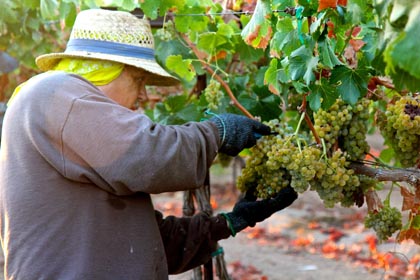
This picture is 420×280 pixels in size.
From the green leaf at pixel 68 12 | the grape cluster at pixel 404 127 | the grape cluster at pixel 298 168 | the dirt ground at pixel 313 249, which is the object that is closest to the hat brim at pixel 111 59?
the grape cluster at pixel 298 168

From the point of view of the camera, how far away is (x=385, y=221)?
9.78ft

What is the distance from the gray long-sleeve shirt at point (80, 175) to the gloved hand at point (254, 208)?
22.1 inches

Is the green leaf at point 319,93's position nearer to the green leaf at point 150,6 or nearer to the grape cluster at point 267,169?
the grape cluster at point 267,169

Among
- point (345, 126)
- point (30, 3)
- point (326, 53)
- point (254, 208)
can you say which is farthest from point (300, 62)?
point (30, 3)

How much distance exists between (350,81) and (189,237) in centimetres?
107

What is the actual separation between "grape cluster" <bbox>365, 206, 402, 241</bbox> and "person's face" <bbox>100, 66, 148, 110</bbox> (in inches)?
48.6

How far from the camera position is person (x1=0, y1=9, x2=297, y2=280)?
7.16 feet

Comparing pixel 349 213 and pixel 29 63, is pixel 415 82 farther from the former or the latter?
pixel 349 213

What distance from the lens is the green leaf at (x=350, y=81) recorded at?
2.30 metres

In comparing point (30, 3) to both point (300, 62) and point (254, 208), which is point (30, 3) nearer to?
point (254, 208)

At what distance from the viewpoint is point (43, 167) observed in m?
2.23

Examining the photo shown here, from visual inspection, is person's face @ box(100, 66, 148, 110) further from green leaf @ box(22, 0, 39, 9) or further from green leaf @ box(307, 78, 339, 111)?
green leaf @ box(22, 0, 39, 9)

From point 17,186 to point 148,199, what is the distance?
477 millimetres

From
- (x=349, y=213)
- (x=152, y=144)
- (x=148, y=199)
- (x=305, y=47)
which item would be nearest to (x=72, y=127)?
(x=152, y=144)
